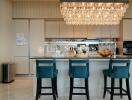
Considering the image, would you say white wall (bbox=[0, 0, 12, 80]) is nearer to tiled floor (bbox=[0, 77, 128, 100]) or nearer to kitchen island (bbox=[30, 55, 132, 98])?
tiled floor (bbox=[0, 77, 128, 100])

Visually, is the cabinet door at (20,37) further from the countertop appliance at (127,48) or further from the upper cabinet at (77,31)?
the countertop appliance at (127,48)

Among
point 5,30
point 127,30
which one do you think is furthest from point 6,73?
point 127,30

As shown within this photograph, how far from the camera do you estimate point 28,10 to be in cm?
1041

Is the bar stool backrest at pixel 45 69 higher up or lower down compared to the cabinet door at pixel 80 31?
lower down

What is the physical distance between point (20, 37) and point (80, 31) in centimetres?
262

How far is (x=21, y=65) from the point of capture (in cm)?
1054

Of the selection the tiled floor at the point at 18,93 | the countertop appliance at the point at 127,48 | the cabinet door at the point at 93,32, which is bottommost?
the tiled floor at the point at 18,93

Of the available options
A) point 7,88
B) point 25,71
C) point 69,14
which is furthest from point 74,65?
point 25,71

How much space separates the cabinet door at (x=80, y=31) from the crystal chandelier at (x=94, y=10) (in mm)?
2553

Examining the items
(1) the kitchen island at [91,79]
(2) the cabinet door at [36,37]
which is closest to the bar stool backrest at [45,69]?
(1) the kitchen island at [91,79]

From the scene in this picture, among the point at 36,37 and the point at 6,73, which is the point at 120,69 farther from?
the point at 36,37

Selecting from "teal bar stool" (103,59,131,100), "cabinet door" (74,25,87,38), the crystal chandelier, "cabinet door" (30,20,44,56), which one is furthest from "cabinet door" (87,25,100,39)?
"teal bar stool" (103,59,131,100)

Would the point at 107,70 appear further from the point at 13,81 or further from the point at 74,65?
the point at 13,81

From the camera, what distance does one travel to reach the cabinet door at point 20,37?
10.5m
